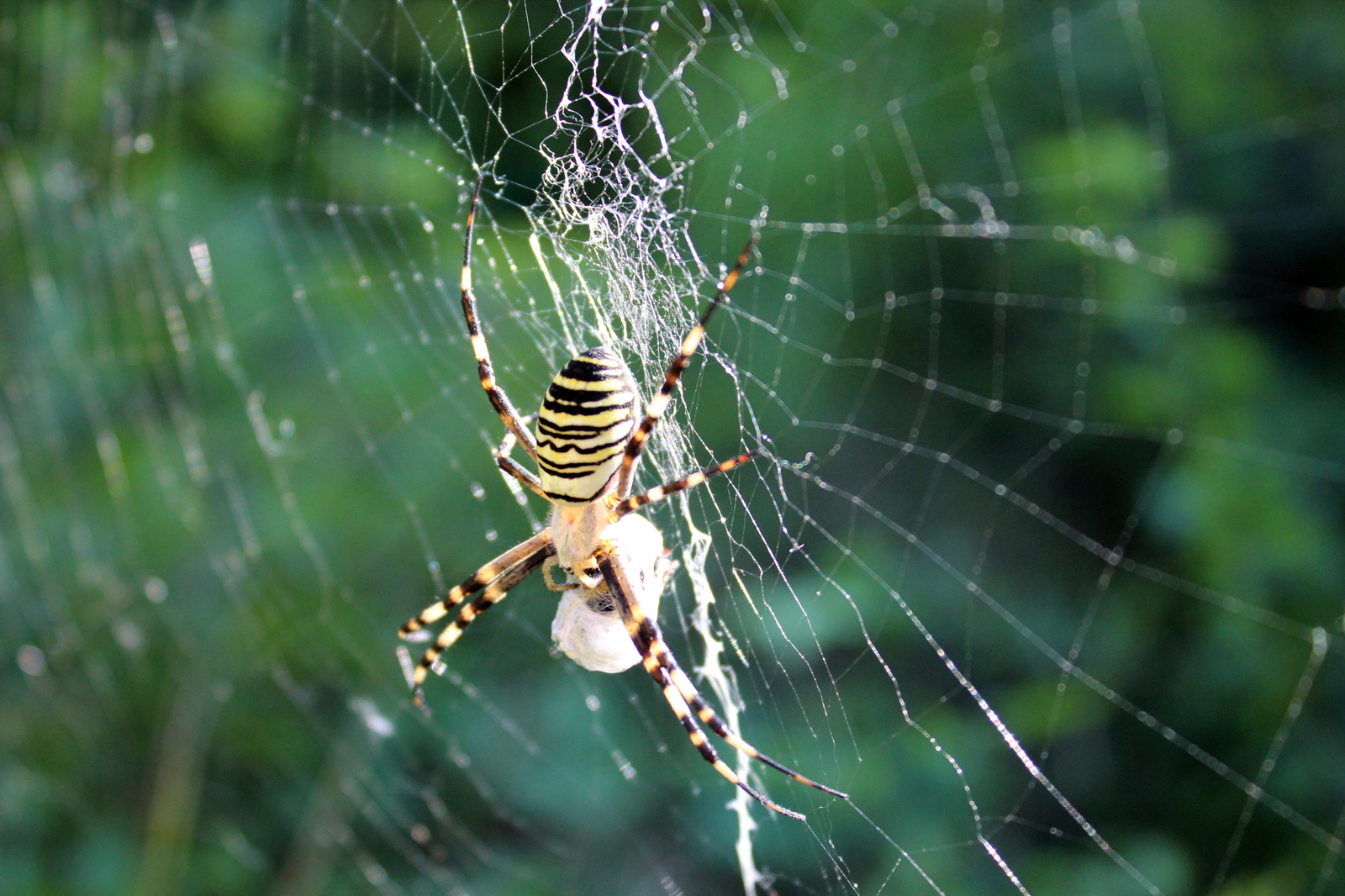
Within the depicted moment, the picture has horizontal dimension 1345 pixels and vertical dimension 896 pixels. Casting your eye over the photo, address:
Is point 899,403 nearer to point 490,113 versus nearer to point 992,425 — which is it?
point 992,425

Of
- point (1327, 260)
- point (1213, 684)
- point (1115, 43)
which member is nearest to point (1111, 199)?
point (1115, 43)

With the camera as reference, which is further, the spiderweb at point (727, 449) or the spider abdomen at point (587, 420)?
the spiderweb at point (727, 449)

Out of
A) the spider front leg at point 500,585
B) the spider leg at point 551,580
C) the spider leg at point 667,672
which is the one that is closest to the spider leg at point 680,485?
the spider leg at point 667,672

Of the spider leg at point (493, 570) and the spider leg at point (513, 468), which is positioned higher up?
the spider leg at point (513, 468)

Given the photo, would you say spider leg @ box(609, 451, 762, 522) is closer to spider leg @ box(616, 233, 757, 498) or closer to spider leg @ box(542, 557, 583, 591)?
spider leg @ box(616, 233, 757, 498)

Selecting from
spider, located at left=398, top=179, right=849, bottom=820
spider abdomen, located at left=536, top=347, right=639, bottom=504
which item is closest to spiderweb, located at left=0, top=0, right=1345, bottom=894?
spider, located at left=398, top=179, right=849, bottom=820

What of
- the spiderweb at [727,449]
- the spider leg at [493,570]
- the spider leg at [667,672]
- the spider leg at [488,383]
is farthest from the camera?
the spiderweb at [727,449]

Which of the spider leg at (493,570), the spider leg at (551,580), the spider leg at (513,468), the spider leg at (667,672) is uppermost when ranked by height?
the spider leg at (513,468)

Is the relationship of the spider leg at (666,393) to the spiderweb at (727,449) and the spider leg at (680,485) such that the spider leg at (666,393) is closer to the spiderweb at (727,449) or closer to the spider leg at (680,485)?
the spider leg at (680,485)
